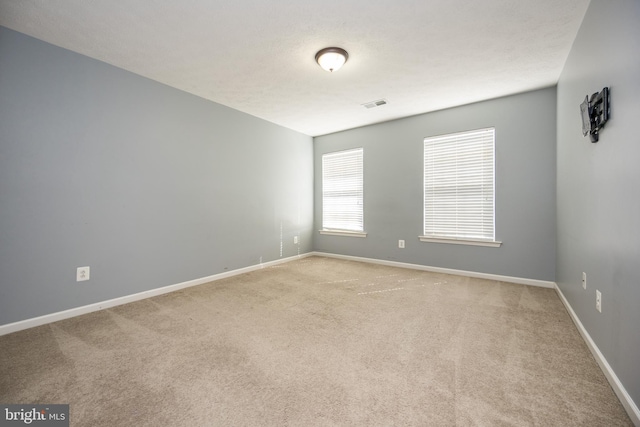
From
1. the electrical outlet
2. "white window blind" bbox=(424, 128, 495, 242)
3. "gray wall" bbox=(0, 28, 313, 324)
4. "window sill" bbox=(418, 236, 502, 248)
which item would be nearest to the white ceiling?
"gray wall" bbox=(0, 28, 313, 324)

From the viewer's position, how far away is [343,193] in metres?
5.03

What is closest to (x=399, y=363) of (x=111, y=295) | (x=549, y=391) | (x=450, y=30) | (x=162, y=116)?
(x=549, y=391)

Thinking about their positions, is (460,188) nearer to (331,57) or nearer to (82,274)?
(331,57)

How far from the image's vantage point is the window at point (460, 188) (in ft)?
11.7

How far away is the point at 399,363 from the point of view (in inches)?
66.2

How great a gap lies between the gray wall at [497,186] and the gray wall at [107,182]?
2123 millimetres

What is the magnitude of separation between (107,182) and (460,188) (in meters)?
4.39

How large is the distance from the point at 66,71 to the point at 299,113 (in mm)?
2635

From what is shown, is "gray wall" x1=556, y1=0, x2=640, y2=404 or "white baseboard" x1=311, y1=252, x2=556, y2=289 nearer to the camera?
"gray wall" x1=556, y1=0, x2=640, y2=404

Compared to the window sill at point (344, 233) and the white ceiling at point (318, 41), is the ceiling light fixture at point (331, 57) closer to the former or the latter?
the white ceiling at point (318, 41)

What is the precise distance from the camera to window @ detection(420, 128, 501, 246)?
3.55 meters

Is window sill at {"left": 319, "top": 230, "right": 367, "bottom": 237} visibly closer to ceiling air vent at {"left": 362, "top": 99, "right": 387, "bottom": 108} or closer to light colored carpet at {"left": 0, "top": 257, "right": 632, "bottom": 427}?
light colored carpet at {"left": 0, "top": 257, "right": 632, "bottom": 427}

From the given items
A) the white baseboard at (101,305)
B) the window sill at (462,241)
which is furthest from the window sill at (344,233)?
the white baseboard at (101,305)

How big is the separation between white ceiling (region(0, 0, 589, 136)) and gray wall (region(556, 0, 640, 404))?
488 millimetres
